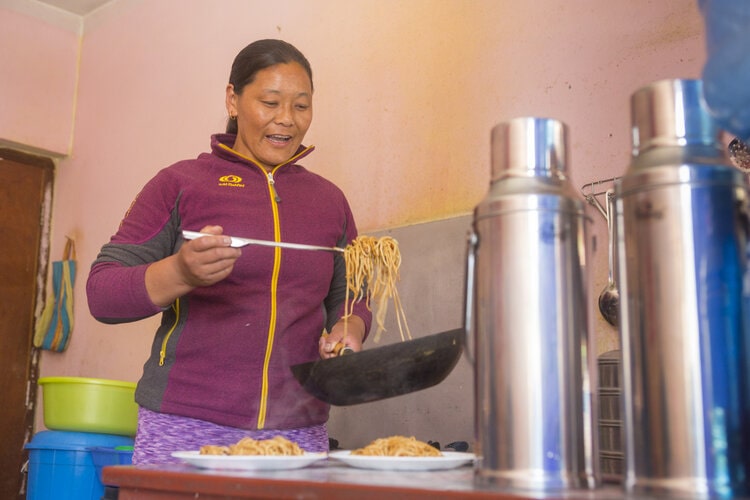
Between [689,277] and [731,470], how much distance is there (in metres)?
0.19

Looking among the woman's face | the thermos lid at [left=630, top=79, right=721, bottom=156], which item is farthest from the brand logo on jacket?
the thermos lid at [left=630, top=79, right=721, bottom=156]

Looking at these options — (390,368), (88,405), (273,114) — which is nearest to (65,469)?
(88,405)

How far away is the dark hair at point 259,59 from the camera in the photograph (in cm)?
214

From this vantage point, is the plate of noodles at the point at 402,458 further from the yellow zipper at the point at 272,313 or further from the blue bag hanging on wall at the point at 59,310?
the blue bag hanging on wall at the point at 59,310

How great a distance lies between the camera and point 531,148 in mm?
956

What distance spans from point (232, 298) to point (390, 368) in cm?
68

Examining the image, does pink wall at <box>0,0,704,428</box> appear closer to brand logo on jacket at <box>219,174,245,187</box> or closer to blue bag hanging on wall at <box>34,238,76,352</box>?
blue bag hanging on wall at <box>34,238,76,352</box>

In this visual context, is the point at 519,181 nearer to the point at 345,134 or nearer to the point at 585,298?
the point at 585,298

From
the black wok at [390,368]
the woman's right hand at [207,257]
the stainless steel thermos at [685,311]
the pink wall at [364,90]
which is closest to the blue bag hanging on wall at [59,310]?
the pink wall at [364,90]

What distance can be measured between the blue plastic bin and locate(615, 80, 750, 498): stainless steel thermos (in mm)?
3051

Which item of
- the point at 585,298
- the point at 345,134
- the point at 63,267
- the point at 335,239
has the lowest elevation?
the point at 585,298

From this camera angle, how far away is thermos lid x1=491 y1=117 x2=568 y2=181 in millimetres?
955

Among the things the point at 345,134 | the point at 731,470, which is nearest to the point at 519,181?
the point at 731,470

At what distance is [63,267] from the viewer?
15.9 ft
